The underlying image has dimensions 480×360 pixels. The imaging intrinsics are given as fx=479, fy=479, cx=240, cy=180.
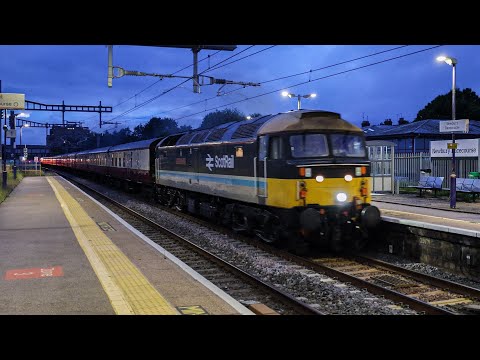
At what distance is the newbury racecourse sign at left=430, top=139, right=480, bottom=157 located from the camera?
Answer: 21.9 meters

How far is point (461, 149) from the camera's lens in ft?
74.1

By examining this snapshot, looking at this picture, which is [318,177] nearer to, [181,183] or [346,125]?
[346,125]

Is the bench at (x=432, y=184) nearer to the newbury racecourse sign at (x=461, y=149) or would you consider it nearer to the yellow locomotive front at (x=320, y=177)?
the newbury racecourse sign at (x=461, y=149)

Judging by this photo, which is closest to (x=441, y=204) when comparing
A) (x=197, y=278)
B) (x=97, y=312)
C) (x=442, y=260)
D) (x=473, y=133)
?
(x=442, y=260)

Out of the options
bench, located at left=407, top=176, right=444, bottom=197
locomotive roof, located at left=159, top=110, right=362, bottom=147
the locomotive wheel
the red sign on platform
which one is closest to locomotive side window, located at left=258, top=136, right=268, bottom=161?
locomotive roof, located at left=159, top=110, right=362, bottom=147

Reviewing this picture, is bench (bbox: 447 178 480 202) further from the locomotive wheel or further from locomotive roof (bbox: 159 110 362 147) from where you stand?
the locomotive wheel

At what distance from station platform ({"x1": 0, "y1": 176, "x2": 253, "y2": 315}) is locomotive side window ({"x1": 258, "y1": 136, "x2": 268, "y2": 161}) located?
3.17 m

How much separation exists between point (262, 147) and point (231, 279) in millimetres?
3559

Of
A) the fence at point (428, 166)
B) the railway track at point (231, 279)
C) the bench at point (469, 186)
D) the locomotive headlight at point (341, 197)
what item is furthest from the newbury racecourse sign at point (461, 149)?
the railway track at point (231, 279)

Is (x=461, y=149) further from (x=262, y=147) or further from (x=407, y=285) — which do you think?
(x=407, y=285)

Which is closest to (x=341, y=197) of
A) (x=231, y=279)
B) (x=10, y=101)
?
(x=231, y=279)

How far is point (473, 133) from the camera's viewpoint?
37375 mm
